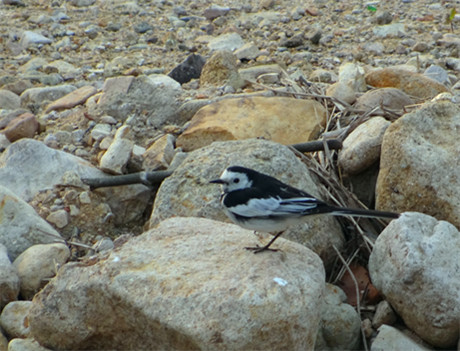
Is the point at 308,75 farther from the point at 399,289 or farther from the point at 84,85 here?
the point at 399,289

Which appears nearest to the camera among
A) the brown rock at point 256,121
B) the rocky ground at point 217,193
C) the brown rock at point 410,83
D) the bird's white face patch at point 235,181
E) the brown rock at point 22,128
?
the rocky ground at point 217,193

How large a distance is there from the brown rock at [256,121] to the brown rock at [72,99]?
1.60m

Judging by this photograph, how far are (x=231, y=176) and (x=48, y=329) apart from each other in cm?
140

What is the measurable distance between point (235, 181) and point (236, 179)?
2cm

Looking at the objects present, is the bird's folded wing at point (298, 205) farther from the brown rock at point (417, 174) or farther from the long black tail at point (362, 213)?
the brown rock at point (417, 174)

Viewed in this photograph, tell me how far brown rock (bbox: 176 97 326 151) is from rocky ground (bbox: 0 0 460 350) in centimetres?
2

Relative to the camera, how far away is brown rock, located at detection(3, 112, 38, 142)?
7.26 m

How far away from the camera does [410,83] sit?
7.46 m

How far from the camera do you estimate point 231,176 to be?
4605 millimetres

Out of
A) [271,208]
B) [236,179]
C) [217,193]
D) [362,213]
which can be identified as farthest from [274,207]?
[217,193]

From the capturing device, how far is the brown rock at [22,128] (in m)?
7.26

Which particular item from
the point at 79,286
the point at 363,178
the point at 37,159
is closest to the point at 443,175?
the point at 363,178

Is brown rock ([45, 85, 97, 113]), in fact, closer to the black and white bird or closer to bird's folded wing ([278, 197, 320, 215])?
the black and white bird

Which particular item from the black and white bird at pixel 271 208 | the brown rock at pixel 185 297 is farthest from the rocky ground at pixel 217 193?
the black and white bird at pixel 271 208
